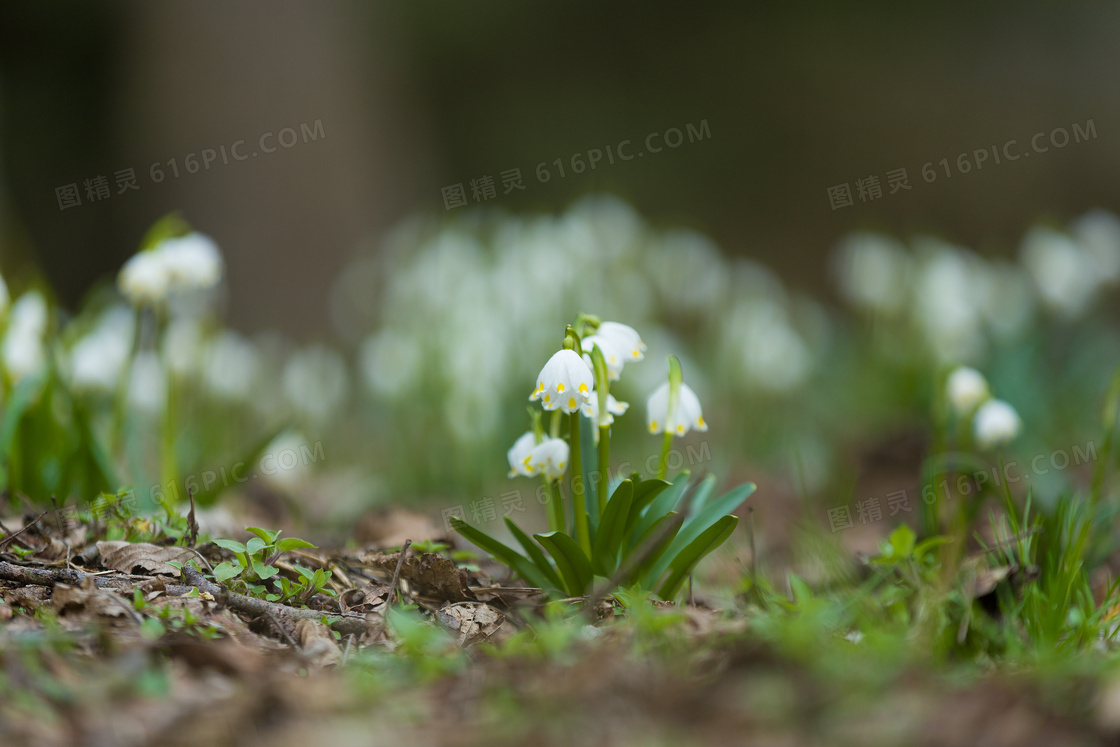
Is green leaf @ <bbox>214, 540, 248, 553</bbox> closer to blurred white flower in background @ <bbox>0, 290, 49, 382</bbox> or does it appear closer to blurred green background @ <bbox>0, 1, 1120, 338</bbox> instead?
blurred white flower in background @ <bbox>0, 290, 49, 382</bbox>

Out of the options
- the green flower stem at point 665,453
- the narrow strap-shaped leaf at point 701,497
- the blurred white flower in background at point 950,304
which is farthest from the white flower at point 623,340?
the blurred white flower in background at point 950,304

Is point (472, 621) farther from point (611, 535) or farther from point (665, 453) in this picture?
point (665, 453)

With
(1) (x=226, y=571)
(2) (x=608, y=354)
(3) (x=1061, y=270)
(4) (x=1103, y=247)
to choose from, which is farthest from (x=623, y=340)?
(4) (x=1103, y=247)

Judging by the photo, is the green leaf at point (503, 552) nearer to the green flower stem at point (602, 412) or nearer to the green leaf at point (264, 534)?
the green flower stem at point (602, 412)

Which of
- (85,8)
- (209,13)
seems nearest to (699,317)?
(209,13)

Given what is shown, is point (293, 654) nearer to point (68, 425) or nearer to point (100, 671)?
point (100, 671)
